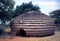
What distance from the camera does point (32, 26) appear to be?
52.1 feet

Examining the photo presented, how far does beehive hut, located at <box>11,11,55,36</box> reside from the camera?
15.7 meters

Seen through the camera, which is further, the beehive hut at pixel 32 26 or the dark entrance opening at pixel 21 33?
the dark entrance opening at pixel 21 33

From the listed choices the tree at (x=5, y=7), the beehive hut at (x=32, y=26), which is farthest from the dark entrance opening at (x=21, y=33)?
the tree at (x=5, y=7)

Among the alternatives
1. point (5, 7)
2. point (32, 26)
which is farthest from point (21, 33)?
point (5, 7)

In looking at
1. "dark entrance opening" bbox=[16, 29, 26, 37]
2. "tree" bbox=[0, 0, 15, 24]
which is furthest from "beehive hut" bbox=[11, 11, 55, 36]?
"tree" bbox=[0, 0, 15, 24]

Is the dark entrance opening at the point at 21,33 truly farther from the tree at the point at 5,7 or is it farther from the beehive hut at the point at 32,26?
the tree at the point at 5,7

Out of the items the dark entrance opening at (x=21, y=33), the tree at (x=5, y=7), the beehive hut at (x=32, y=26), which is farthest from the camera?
the tree at (x=5, y=7)

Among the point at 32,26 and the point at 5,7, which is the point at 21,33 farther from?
the point at 5,7

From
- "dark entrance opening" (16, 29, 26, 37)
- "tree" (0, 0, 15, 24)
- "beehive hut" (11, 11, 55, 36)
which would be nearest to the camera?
"beehive hut" (11, 11, 55, 36)

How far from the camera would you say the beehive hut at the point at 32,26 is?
15719 mm

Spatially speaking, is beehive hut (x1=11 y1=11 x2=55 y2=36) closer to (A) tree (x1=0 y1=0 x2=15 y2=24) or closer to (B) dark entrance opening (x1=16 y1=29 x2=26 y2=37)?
(B) dark entrance opening (x1=16 y1=29 x2=26 y2=37)

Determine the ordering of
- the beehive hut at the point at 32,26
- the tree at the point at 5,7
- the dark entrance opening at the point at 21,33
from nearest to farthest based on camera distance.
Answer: the beehive hut at the point at 32,26, the dark entrance opening at the point at 21,33, the tree at the point at 5,7

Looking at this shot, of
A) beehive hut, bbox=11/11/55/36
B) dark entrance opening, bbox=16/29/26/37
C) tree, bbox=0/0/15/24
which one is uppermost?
tree, bbox=0/0/15/24

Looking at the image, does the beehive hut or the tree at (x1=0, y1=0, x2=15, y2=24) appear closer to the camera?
the beehive hut
